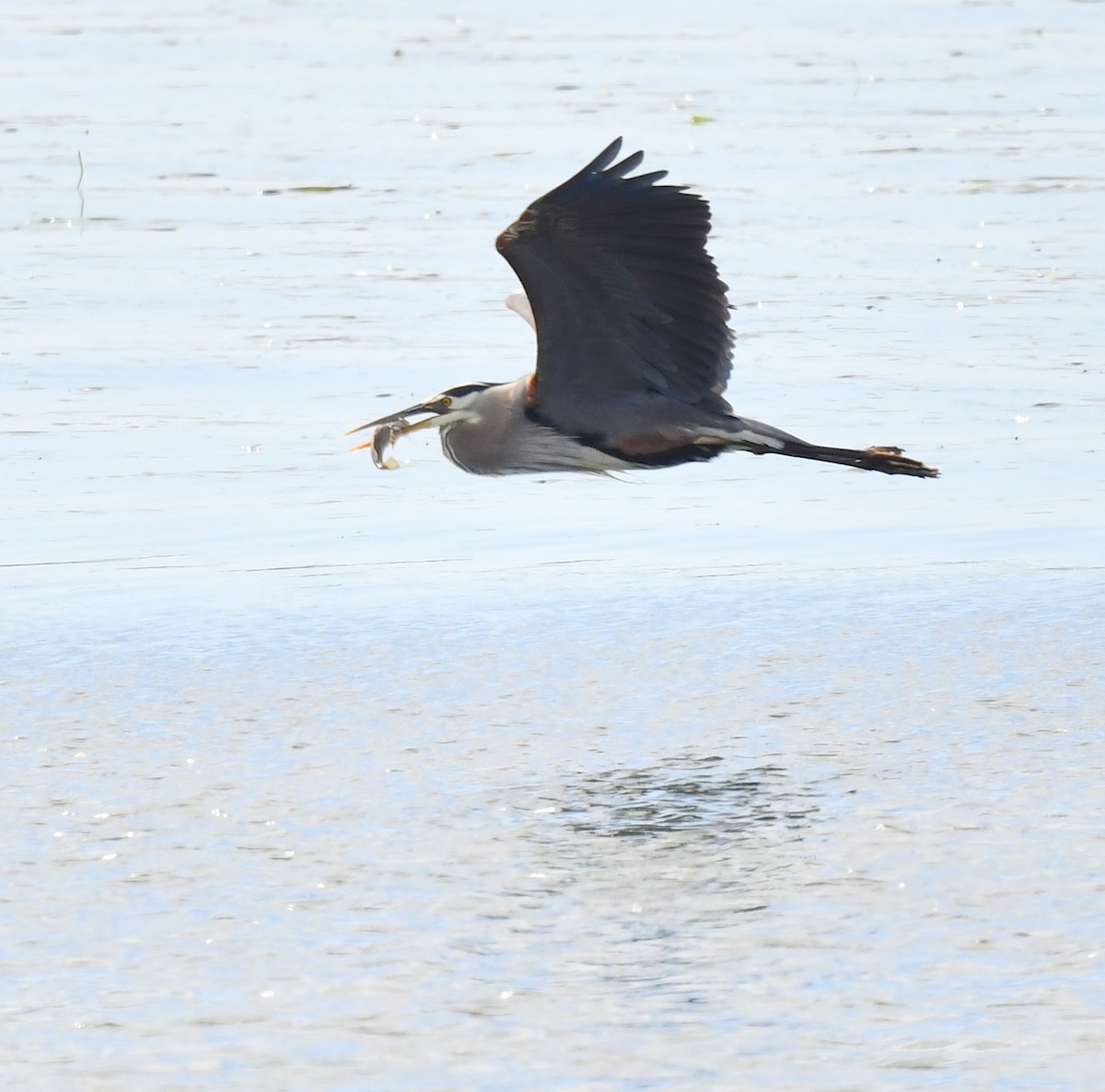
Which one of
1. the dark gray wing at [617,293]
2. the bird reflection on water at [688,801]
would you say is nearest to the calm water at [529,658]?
the bird reflection on water at [688,801]

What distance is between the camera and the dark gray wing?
584 cm

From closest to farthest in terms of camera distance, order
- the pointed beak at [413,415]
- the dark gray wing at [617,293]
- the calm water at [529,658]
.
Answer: the calm water at [529,658]
the dark gray wing at [617,293]
the pointed beak at [413,415]

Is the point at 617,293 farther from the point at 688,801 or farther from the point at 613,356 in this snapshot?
the point at 688,801

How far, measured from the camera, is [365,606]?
6.01 meters

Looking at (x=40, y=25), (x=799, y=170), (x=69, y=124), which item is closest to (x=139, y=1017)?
(x=799, y=170)

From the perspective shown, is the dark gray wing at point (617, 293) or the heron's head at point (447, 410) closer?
the dark gray wing at point (617, 293)

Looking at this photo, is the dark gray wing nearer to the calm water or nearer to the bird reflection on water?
the calm water

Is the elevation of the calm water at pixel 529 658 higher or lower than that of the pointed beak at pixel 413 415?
lower

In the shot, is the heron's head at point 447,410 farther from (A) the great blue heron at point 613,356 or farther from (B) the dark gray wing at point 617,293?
(B) the dark gray wing at point 617,293

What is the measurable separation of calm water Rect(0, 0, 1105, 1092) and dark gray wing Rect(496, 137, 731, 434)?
18.6 inches

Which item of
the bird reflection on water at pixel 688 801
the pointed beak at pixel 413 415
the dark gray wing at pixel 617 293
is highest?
the dark gray wing at pixel 617 293

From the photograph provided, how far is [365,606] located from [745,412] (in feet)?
7.14

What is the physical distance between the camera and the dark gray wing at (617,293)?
584cm

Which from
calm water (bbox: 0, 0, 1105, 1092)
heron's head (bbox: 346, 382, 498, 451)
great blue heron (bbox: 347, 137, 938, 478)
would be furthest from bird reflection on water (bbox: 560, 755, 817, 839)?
heron's head (bbox: 346, 382, 498, 451)
